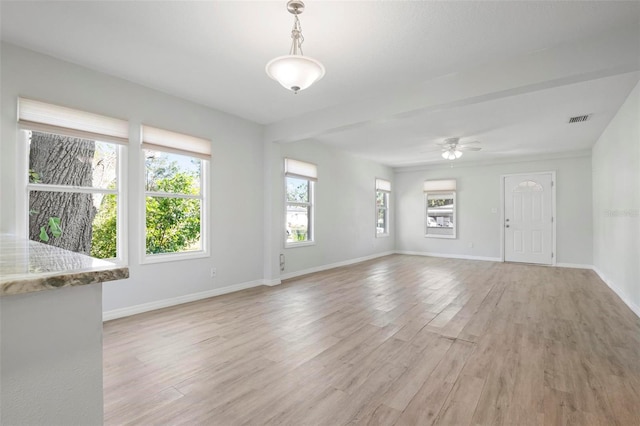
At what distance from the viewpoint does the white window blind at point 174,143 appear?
144 inches

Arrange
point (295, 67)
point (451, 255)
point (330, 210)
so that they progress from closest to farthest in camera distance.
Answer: point (295, 67)
point (330, 210)
point (451, 255)

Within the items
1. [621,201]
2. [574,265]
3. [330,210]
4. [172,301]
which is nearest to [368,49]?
[172,301]

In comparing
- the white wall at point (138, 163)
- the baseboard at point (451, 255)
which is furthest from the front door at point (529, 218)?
the white wall at point (138, 163)

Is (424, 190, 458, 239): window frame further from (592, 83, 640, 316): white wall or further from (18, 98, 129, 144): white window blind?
(18, 98, 129, 144): white window blind

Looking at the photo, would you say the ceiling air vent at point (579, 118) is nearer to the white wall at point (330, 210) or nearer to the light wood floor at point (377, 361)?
the light wood floor at point (377, 361)

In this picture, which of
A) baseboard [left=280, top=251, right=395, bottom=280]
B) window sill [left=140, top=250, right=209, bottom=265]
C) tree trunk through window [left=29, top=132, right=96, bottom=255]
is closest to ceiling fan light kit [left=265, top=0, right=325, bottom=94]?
A: tree trunk through window [left=29, top=132, right=96, bottom=255]

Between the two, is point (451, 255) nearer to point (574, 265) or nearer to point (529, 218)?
point (529, 218)

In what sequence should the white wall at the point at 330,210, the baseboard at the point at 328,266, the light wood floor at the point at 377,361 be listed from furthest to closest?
the baseboard at the point at 328,266 → the white wall at the point at 330,210 → the light wood floor at the point at 377,361

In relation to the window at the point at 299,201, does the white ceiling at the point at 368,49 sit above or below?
above

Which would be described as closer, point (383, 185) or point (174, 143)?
point (174, 143)

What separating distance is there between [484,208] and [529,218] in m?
0.97

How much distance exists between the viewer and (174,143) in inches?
154

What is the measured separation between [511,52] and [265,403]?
3.49 m

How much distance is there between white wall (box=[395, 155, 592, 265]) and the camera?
6.68 m
